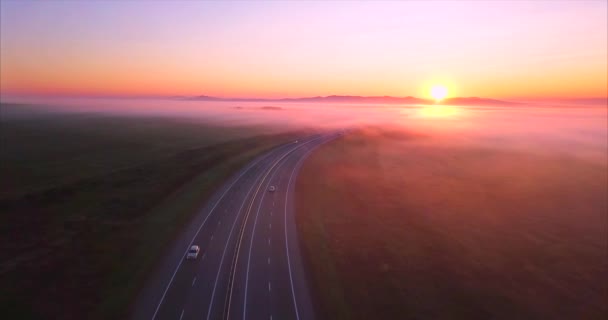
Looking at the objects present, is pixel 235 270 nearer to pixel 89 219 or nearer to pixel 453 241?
pixel 89 219

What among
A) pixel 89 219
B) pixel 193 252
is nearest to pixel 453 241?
pixel 193 252

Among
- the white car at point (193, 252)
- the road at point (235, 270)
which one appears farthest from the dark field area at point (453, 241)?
the white car at point (193, 252)

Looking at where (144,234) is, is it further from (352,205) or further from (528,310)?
(528,310)

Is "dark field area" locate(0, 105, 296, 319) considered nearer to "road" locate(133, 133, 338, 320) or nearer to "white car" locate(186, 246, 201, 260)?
"road" locate(133, 133, 338, 320)

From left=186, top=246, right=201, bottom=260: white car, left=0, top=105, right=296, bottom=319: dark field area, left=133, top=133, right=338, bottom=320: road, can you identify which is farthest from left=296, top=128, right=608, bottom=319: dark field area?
left=0, top=105, right=296, bottom=319: dark field area

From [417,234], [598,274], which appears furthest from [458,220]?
[598,274]

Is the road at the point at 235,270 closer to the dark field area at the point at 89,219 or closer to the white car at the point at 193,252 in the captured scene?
the white car at the point at 193,252
